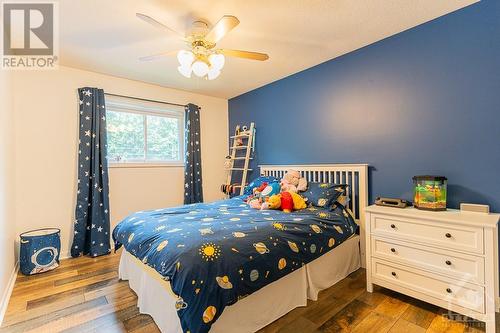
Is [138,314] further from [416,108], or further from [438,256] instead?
[416,108]

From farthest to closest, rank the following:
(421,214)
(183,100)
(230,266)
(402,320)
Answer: (183,100), (421,214), (402,320), (230,266)

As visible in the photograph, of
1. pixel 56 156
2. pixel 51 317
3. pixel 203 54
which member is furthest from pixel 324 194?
pixel 56 156

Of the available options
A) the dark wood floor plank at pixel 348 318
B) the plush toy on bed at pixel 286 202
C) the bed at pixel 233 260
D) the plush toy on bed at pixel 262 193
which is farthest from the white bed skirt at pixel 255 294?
the plush toy on bed at pixel 262 193

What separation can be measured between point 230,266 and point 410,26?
2.58 metres

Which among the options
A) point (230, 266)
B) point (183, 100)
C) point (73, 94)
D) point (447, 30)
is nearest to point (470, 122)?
point (447, 30)

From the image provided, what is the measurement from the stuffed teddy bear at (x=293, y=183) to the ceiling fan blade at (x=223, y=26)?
1.64 metres

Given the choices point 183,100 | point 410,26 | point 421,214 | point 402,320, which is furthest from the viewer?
point 183,100

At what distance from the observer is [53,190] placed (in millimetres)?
2854

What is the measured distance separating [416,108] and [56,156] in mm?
3917

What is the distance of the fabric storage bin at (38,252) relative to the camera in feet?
7.97

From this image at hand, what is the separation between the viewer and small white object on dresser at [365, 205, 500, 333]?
1.53 m

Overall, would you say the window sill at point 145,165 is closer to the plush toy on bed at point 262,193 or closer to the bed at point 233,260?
the bed at point 233,260

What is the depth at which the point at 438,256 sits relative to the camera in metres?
1.72

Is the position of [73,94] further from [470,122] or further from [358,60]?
[470,122]
